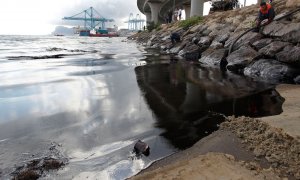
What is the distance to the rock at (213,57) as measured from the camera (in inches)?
571

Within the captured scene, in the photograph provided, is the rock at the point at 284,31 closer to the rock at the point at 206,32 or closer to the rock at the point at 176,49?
the rock at the point at 206,32

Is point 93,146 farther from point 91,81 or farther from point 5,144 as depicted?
point 91,81

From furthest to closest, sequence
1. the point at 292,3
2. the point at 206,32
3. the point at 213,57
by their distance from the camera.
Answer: the point at 206,32 → the point at 213,57 → the point at 292,3

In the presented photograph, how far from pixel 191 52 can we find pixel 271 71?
25.9ft

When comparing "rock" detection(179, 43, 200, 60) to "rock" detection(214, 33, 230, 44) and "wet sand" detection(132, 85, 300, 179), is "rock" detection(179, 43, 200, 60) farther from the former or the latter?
"wet sand" detection(132, 85, 300, 179)

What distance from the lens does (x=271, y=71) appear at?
35.3 ft

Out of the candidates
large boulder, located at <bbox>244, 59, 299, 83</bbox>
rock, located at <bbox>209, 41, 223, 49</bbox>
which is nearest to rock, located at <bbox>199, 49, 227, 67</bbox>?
rock, located at <bbox>209, 41, 223, 49</bbox>

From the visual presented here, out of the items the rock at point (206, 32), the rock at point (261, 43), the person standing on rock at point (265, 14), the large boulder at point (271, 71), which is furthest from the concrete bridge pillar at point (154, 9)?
the large boulder at point (271, 71)

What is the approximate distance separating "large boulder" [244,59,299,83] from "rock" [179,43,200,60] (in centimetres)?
592

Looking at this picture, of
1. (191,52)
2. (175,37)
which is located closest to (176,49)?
(175,37)

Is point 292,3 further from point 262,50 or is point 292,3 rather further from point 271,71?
point 271,71

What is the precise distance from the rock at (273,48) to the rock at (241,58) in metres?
0.46

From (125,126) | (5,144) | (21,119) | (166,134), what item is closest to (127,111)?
(125,126)

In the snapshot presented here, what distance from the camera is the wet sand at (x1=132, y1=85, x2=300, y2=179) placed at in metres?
3.60
